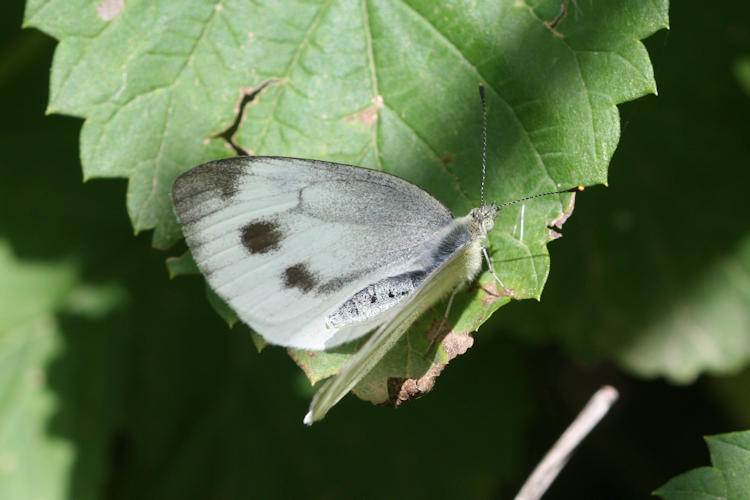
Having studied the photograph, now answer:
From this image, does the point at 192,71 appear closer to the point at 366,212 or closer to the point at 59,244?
the point at 366,212

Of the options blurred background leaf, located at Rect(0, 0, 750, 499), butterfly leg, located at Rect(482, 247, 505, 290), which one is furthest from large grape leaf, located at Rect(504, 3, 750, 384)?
butterfly leg, located at Rect(482, 247, 505, 290)

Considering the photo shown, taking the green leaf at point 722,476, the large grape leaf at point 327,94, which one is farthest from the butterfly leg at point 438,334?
the green leaf at point 722,476

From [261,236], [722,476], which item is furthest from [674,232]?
[261,236]

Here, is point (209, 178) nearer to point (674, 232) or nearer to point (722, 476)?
point (722, 476)

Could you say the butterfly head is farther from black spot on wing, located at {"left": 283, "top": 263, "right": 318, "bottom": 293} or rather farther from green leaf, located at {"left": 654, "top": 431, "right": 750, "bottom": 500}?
green leaf, located at {"left": 654, "top": 431, "right": 750, "bottom": 500}

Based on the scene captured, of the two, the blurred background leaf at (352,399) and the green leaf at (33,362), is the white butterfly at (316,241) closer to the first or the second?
the blurred background leaf at (352,399)
